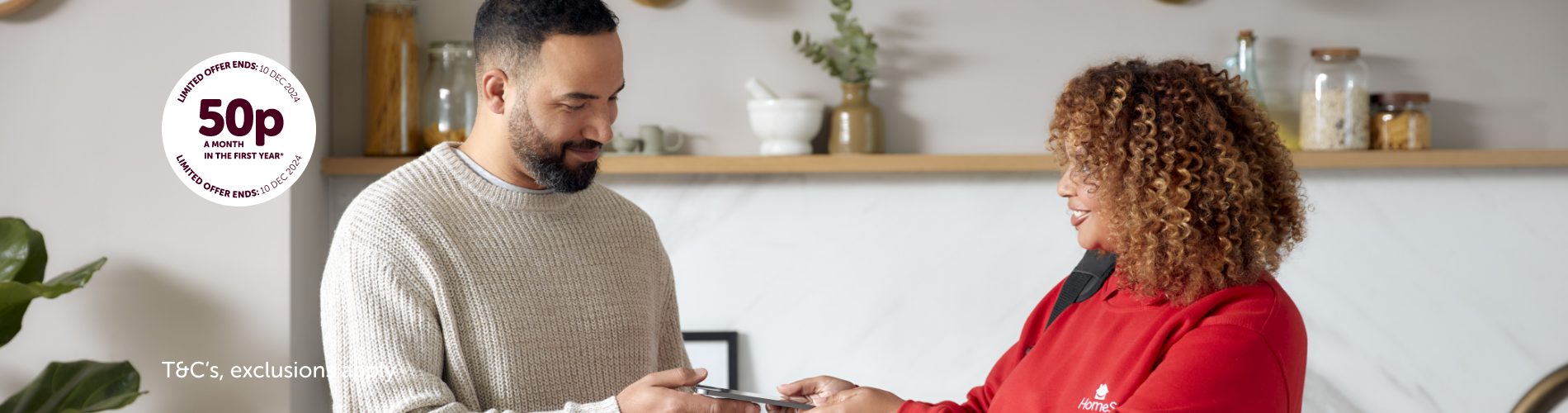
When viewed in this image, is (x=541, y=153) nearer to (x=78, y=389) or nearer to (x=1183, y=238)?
(x=1183, y=238)

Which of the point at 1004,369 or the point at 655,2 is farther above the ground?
the point at 655,2

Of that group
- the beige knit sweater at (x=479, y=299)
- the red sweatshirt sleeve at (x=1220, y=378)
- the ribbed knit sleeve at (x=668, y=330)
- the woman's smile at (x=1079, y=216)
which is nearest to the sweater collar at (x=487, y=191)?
the beige knit sweater at (x=479, y=299)

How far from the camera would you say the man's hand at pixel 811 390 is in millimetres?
1393

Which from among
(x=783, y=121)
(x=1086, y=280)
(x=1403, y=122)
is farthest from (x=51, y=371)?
(x=1403, y=122)

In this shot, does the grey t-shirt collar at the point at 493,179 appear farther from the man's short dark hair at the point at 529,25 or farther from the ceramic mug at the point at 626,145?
the ceramic mug at the point at 626,145

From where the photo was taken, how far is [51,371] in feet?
5.96

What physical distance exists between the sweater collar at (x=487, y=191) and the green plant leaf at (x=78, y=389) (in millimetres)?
908

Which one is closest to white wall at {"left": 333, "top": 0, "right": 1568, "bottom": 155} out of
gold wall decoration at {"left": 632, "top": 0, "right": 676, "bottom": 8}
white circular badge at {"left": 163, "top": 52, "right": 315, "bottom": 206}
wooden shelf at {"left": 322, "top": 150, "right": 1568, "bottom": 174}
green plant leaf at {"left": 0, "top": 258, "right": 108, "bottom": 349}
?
gold wall decoration at {"left": 632, "top": 0, "right": 676, "bottom": 8}

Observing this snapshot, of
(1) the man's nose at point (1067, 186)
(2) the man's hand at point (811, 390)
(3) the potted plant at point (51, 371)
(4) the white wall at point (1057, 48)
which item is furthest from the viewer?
(4) the white wall at point (1057, 48)

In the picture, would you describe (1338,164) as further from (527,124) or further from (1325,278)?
(527,124)

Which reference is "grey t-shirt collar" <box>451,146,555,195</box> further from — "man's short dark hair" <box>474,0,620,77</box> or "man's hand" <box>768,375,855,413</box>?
"man's hand" <box>768,375,855,413</box>

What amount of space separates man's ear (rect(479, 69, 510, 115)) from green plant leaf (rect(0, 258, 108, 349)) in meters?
0.90

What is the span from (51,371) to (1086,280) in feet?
5.92

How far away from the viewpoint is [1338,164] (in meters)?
2.11
